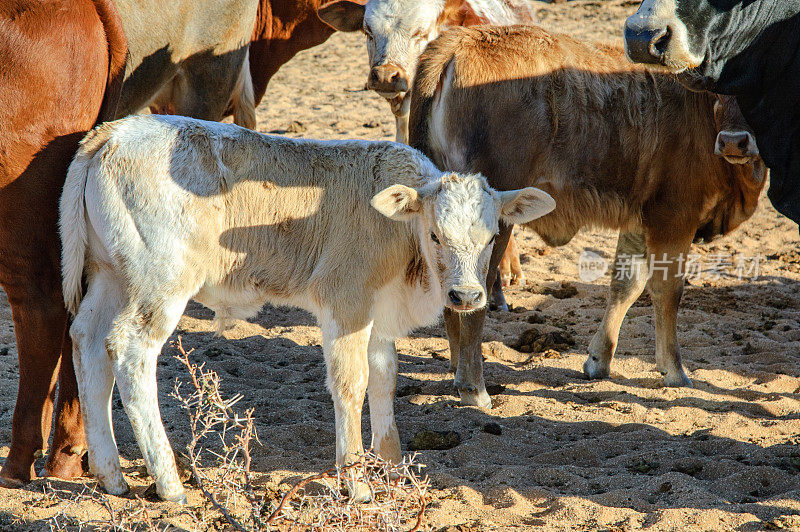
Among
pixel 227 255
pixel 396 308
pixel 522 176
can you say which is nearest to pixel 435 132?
pixel 522 176

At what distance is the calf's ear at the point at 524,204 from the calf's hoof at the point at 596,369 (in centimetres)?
218

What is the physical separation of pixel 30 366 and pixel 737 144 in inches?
174

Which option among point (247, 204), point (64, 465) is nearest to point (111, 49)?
point (247, 204)

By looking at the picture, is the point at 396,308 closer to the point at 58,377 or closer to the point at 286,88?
the point at 58,377

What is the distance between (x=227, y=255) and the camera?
4.46 m

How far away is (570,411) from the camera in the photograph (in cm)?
571

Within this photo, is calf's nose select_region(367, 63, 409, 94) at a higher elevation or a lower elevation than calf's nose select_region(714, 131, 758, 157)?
higher

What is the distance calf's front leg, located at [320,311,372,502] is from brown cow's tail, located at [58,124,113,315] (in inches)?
50.6

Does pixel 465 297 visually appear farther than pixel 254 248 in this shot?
No

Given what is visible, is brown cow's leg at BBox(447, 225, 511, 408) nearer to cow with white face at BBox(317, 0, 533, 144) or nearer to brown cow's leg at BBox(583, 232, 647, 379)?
brown cow's leg at BBox(583, 232, 647, 379)

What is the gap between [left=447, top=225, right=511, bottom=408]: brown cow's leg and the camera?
227 inches

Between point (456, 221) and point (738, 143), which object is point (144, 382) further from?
point (738, 143)

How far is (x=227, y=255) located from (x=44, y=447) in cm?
141

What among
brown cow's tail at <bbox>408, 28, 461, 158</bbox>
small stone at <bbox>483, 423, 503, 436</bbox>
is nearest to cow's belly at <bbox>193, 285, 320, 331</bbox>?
small stone at <bbox>483, 423, 503, 436</bbox>
